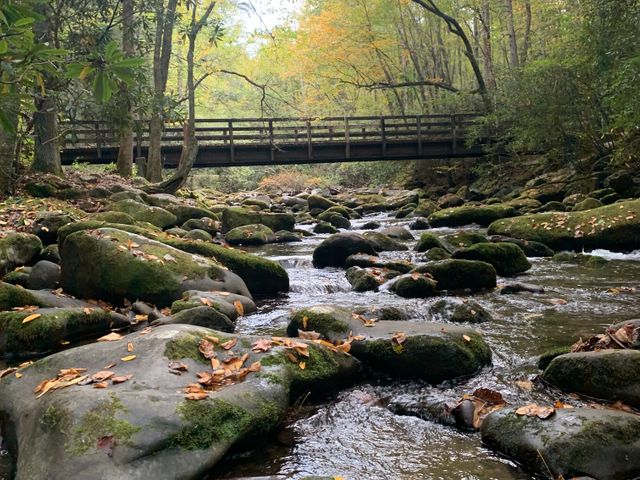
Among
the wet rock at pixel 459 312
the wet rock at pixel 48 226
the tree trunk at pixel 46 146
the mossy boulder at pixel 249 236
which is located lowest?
the mossy boulder at pixel 249 236

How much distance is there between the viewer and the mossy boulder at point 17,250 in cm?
612

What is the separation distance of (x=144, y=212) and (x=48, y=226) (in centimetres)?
262

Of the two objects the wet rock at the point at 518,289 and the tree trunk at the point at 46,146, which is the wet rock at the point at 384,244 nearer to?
the wet rock at the point at 518,289

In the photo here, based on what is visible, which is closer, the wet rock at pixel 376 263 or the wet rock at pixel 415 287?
the wet rock at pixel 415 287

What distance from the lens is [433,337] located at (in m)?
3.83

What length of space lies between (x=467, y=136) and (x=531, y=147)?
13.0ft

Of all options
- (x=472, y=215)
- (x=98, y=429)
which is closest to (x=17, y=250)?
(x=98, y=429)

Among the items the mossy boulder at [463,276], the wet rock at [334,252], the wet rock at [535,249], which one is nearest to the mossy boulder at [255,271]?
the wet rock at [334,252]

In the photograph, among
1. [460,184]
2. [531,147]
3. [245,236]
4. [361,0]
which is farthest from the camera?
[361,0]

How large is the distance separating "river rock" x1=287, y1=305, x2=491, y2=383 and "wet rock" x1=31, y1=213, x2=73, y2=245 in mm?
Result: 5312

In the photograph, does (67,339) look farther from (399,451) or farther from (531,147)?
(531,147)

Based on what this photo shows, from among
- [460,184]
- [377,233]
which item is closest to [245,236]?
[377,233]

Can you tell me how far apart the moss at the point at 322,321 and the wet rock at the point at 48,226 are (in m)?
4.90

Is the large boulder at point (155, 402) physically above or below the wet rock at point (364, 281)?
above
